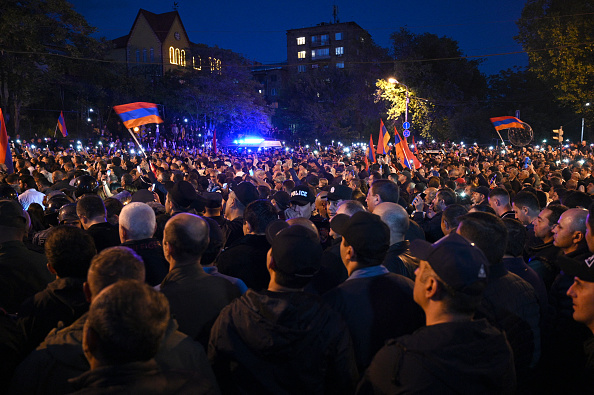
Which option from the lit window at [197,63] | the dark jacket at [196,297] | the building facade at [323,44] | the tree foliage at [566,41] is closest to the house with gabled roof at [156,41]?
the lit window at [197,63]

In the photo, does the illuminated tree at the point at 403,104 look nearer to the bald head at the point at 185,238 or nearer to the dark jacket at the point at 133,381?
the bald head at the point at 185,238

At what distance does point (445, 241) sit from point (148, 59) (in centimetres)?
6813

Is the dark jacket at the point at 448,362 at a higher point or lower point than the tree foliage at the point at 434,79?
lower

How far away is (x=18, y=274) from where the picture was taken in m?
3.86

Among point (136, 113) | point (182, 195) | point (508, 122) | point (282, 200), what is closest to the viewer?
point (182, 195)

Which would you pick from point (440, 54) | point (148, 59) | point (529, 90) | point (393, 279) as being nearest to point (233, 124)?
point (148, 59)

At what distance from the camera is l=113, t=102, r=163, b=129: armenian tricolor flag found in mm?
14508

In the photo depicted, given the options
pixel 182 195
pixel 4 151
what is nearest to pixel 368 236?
pixel 182 195

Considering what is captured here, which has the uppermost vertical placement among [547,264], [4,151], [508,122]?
[508,122]

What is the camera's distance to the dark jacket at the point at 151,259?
14.0 ft

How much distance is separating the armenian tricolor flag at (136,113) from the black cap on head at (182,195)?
29.2ft

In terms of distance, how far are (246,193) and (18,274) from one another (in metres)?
3.17

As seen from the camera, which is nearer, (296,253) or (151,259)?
(296,253)

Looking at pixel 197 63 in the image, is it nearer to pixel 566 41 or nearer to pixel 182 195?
pixel 566 41
